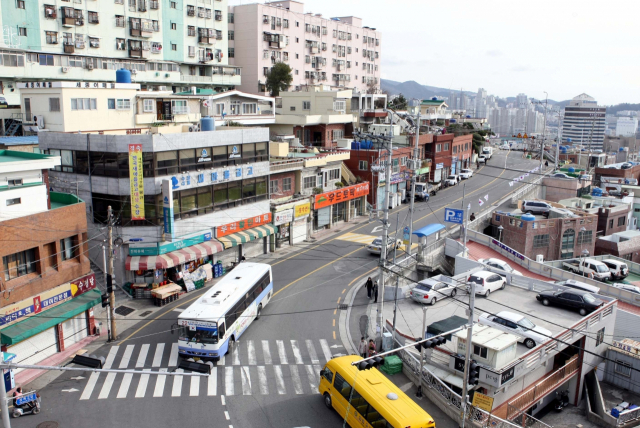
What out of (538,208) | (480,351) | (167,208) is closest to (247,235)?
(167,208)

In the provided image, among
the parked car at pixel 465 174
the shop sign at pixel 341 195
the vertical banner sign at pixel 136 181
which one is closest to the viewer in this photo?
the vertical banner sign at pixel 136 181

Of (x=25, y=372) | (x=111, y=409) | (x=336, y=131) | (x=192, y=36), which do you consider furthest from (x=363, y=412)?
(x=192, y=36)

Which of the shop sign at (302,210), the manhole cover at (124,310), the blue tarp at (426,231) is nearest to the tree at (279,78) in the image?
the shop sign at (302,210)

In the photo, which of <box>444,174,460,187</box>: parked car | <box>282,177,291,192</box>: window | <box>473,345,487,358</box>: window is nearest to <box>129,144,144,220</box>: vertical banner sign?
<box>282,177,291,192</box>: window

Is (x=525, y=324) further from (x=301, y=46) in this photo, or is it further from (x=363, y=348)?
(x=301, y=46)

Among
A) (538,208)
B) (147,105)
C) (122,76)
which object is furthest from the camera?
(538,208)

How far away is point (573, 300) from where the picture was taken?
31.5 meters

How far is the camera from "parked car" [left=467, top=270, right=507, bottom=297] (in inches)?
1325

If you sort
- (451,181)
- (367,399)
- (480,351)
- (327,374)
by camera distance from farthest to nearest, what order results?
(451,181), (480,351), (327,374), (367,399)

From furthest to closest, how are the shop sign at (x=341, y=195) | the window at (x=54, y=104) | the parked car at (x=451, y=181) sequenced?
the parked car at (x=451, y=181) < the shop sign at (x=341, y=195) < the window at (x=54, y=104)

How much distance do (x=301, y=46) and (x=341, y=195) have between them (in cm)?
4743

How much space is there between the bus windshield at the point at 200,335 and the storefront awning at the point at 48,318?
622cm

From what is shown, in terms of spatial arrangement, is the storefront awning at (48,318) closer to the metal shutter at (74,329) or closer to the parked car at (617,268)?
the metal shutter at (74,329)

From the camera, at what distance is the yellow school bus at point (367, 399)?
1847 centimetres
